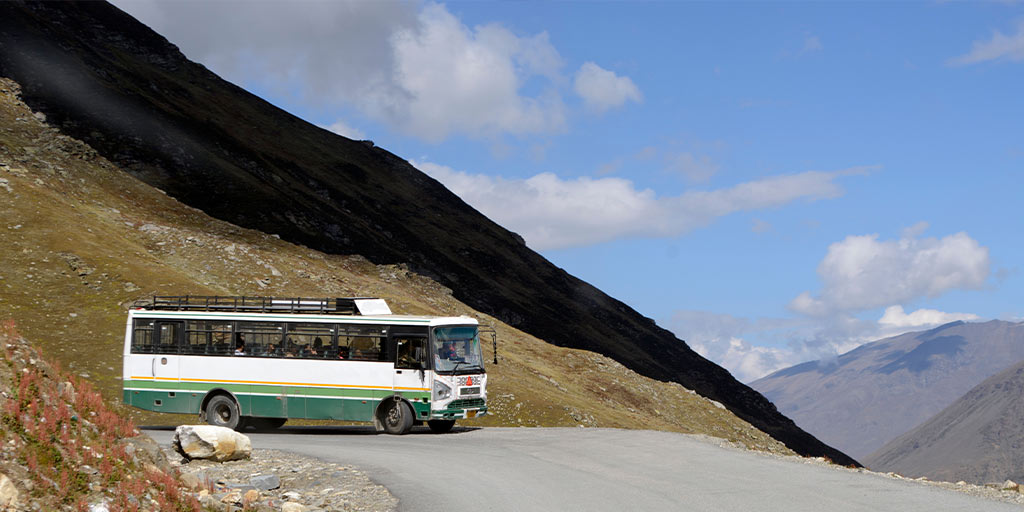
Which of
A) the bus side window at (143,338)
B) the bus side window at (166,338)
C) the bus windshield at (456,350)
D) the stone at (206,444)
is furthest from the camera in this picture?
the bus side window at (143,338)

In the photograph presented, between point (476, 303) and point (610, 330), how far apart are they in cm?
3865

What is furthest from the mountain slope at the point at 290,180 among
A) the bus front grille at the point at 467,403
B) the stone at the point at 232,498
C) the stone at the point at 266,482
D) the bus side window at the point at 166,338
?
the stone at the point at 232,498

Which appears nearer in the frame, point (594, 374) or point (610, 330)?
point (594, 374)

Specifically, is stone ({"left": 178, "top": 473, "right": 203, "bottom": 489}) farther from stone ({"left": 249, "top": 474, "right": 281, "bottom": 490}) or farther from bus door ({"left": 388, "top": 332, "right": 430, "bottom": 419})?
bus door ({"left": 388, "top": 332, "right": 430, "bottom": 419})

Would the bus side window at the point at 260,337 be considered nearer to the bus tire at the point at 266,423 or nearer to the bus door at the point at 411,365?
the bus tire at the point at 266,423

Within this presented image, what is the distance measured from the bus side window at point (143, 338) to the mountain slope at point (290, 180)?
1921 inches

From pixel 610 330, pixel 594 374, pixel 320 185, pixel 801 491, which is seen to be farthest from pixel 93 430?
pixel 610 330

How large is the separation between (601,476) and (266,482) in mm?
7987

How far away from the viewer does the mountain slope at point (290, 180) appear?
3497 inches

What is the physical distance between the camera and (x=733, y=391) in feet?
510

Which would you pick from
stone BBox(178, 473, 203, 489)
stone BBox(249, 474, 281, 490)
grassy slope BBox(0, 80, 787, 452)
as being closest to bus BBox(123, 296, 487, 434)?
grassy slope BBox(0, 80, 787, 452)

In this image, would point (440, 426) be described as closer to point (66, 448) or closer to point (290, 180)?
point (66, 448)

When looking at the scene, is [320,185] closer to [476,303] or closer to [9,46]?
[476,303]

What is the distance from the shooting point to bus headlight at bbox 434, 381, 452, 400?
32.8 meters
